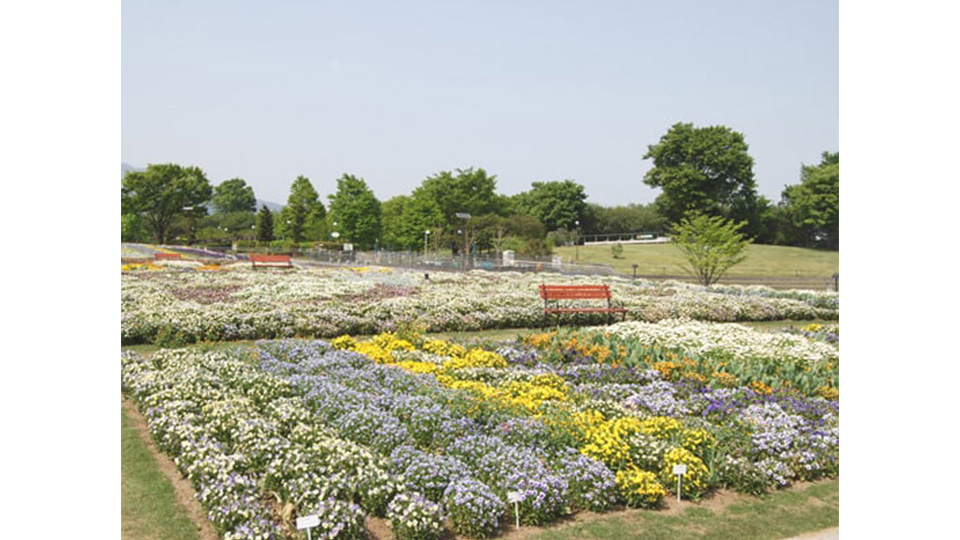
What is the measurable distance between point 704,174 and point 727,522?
70225mm

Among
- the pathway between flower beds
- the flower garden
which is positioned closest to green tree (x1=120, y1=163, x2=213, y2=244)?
the flower garden

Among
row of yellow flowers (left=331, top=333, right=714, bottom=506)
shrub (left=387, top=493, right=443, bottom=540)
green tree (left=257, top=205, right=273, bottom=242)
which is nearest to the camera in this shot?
shrub (left=387, top=493, right=443, bottom=540)

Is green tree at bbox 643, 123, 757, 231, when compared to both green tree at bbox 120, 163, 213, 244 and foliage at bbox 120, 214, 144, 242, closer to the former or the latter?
green tree at bbox 120, 163, 213, 244

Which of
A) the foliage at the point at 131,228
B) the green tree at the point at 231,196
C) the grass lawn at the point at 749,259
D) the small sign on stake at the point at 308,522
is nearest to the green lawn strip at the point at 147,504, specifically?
the small sign on stake at the point at 308,522

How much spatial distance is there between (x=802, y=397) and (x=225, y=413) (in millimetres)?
6793

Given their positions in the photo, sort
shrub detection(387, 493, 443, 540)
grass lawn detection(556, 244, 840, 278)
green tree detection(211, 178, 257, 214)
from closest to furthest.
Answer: shrub detection(387, 493, 443, 540)
grass lawn detection(556, 244, 840, 278)
green tree detection(211, 178, 257, 214)

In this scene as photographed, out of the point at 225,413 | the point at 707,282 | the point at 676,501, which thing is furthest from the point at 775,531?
the point at 707,282

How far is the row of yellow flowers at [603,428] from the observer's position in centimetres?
538

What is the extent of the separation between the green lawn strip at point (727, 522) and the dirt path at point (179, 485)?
7.67 ft

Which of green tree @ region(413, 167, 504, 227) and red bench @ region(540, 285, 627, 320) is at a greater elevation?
green tree @ region(413, 167, 504, 227)

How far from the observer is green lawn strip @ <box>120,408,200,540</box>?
4.61m

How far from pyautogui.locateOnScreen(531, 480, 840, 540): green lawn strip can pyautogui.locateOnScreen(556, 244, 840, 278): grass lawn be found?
137 feet
